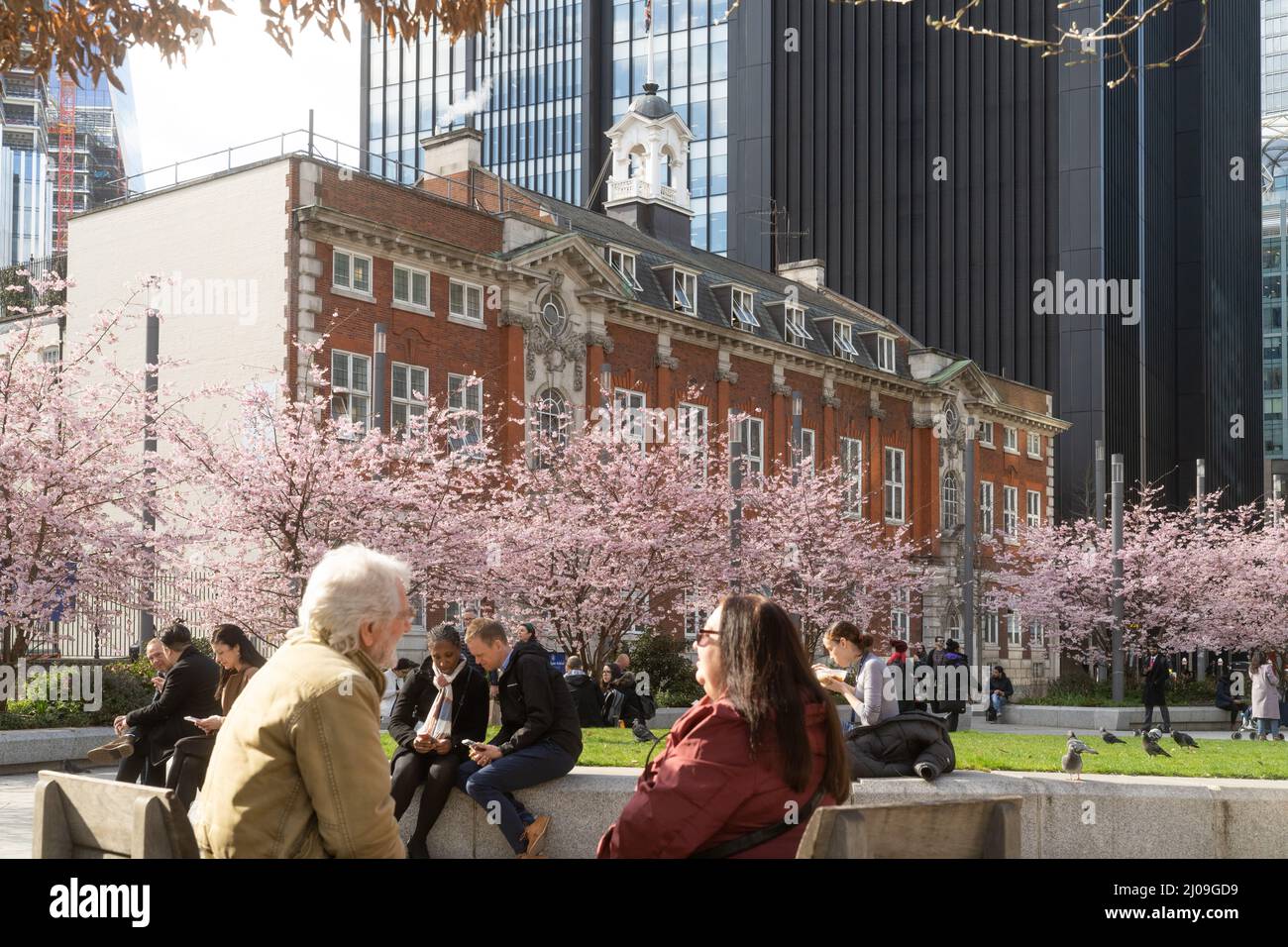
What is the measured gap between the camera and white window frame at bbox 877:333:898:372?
2131 inches

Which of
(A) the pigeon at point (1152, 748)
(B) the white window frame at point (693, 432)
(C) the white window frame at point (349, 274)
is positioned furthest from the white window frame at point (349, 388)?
(A) the pigeon at point (1152, 748)

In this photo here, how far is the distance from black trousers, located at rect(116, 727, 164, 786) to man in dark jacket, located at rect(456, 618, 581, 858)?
3147mm

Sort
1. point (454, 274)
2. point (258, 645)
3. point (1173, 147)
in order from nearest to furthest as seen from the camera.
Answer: point (258, 645)
point (454, 274)
point (1173, 147)

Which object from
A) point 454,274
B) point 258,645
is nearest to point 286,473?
point 258,645

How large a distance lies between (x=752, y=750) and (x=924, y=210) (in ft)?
243

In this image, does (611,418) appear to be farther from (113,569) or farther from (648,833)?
(648,833)

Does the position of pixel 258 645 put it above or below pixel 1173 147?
below

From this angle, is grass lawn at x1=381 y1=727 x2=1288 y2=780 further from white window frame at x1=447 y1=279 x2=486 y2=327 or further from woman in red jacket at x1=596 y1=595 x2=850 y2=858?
white window frame at x1=447 y1=279 x2=486 y2=327

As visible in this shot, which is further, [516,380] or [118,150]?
[118,150]

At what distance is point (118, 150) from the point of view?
148250 mm

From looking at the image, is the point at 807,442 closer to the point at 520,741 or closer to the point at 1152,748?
the point at 1152,748

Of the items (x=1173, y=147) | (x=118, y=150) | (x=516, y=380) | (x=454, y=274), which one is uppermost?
(x=118, y=150)

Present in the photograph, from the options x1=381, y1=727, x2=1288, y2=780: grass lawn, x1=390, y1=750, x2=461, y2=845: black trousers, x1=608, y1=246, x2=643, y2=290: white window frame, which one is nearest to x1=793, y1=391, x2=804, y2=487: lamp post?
x1=608, y1=246, x2=643, y2=290: white window frame

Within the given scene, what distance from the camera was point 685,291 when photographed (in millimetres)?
44562
